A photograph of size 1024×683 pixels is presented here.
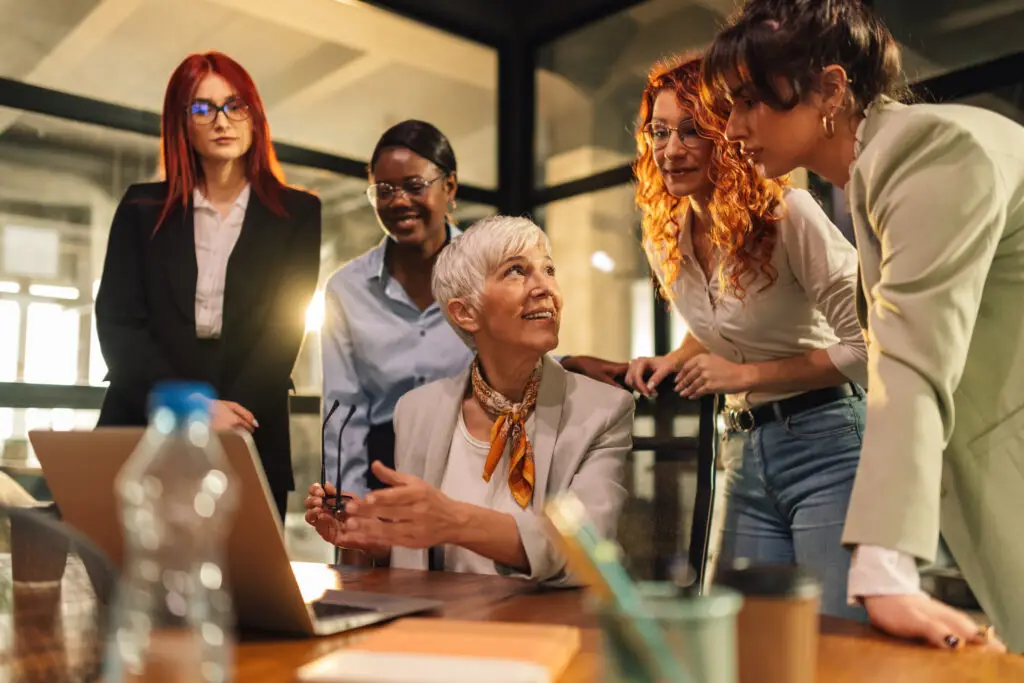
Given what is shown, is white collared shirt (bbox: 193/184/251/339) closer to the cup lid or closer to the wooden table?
the wooden table

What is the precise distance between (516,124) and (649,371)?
3.33 metres

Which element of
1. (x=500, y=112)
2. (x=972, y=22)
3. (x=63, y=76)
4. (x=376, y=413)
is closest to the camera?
(x=376, y=413)

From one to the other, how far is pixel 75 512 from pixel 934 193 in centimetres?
103

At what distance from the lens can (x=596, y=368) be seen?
72.3 inches

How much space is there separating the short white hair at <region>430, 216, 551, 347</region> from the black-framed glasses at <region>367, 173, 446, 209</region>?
560 mm

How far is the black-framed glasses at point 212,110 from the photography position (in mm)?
2572

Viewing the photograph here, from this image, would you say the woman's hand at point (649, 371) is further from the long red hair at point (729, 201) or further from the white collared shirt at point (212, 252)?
the white collared shirt at point (212, 252)

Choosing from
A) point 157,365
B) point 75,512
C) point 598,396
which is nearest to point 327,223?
point 157,365

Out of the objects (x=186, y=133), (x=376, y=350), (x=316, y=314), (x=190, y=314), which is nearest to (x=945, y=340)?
(x=376, y=350)

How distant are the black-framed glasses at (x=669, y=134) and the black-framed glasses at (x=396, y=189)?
0.73m

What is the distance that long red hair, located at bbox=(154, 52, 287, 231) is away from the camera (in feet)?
8.50

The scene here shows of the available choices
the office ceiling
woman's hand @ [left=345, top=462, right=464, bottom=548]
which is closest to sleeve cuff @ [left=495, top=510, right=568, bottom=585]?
woman's hand @ [left=345, top=462, right=464, bottom=548]

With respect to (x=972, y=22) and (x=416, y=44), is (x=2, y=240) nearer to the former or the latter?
(x=416, y=44)

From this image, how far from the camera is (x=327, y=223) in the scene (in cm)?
402
